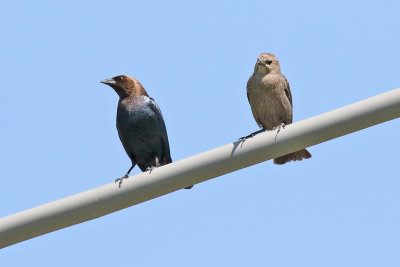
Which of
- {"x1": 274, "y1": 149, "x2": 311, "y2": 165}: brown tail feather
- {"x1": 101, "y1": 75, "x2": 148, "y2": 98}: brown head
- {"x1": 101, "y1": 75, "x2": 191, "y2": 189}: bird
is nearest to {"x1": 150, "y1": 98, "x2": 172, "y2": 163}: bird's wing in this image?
{"x1": 101, "y1": 75, "x2": 191, "y2": 189}: bird

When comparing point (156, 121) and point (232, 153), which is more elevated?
point (156, 121)

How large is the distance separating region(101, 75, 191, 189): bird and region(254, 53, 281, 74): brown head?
144 centimetres

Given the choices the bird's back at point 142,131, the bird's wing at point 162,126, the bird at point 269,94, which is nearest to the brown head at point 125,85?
the bird's back at point 142,131

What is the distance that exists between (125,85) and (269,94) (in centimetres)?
210

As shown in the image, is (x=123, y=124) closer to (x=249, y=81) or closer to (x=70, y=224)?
(x=249, y=81)

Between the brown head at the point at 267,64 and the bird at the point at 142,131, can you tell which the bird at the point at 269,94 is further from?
the bird at the point at 142,131

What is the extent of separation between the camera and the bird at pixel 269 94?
9.20 m

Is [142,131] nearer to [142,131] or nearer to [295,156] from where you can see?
[142,131]

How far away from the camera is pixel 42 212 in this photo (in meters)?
4.97

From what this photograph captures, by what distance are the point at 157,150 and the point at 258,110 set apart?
4.84ft

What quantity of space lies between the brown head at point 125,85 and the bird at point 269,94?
5.30 feet

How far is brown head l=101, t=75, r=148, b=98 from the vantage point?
1031cm

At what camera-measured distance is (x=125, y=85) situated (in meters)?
10.4

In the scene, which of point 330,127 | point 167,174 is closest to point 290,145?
point 330,127
